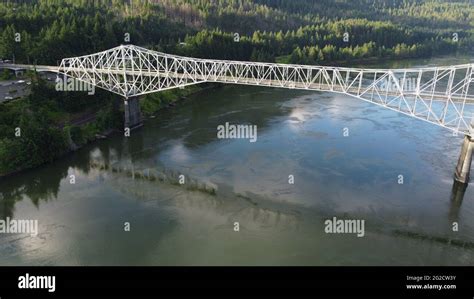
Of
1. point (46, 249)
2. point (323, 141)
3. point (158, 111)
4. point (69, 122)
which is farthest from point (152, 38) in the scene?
point (46, 249)

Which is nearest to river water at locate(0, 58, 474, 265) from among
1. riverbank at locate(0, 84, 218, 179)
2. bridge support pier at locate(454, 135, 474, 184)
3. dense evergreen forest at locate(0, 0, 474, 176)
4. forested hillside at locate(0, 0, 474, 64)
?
riverbank at locate(0, 84, 218, 179)

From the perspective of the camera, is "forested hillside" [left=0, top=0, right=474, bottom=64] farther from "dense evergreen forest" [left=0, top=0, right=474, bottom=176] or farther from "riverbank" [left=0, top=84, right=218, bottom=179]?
"riverbank" [left=0, top=84, right=218, bottom=179]

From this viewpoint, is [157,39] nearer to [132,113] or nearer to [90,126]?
[132,113]

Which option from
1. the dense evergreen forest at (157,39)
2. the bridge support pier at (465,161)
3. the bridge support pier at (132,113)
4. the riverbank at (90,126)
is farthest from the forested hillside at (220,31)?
the bridge support pier at (465,161)

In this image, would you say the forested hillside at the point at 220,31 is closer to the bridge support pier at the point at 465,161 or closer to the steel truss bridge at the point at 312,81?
the steel truss bridge at the point at 312,81

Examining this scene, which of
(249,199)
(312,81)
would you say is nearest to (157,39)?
(312,81)

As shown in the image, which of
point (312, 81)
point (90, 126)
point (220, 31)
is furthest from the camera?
point (220, 31)
